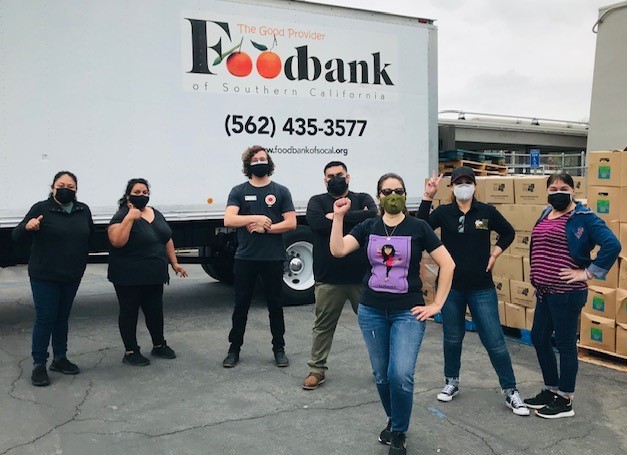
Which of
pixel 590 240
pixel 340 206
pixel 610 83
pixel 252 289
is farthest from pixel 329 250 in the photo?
pixel 610 83

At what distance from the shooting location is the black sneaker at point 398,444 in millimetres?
3756

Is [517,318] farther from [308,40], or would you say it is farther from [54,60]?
[54,60]

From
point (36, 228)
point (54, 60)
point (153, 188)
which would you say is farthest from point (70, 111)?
point (36, 228)

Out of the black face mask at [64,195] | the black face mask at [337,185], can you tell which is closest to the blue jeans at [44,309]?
the black face mask at [64,195]

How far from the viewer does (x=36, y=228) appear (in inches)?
199

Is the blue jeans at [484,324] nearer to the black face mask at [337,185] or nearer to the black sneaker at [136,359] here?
the black face mask at [337,185]

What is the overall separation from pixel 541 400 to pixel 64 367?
3900 millimetres

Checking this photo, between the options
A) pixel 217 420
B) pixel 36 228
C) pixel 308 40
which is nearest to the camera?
pixel 217 420

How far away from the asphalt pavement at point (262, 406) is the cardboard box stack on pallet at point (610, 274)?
30cm

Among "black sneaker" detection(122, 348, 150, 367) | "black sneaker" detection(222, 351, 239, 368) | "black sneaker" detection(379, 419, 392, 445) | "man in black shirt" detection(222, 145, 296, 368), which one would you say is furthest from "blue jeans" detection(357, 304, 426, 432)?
"black sneaker" detection(122, 348, 150, 367)

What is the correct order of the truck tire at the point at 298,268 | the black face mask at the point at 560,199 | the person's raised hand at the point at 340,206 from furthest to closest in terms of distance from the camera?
the truck tire at the point at 298,268 < the black face mask at the point at 560,199 < the person's raised hand at the point at 340,206

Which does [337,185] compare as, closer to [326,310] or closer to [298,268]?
[326,310]

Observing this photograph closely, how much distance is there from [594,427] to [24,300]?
7.31 meters

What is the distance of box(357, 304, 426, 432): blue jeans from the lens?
3.68 m
